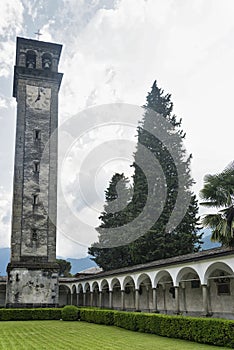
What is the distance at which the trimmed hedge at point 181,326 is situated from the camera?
1290cm

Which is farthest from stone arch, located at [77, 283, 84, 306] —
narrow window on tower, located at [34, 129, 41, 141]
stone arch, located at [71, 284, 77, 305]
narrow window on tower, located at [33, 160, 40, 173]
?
narrow window on tower, located at [34, 129, 41, 141]

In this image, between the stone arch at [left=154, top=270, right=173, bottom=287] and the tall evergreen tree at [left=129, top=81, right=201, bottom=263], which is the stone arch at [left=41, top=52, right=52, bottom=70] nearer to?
the tall evergreen tree at [left=129, top=81, right=201, bottom=263]

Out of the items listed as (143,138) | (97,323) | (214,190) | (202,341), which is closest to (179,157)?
(143,138)

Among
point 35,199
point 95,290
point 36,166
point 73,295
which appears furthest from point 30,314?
point 73,295

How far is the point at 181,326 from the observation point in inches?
599

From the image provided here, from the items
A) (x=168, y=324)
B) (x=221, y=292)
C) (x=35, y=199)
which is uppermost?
(x=35, y=199)

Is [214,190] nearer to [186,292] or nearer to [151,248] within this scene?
[186,292]

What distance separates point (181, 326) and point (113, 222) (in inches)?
1141

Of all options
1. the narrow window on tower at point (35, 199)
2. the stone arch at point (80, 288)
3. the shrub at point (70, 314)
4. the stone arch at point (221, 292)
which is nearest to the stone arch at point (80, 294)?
the stone arch at point (80, 288)

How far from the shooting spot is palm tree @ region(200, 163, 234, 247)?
15.5 m

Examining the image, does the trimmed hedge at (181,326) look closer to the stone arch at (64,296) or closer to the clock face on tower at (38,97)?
the clock face on tower at (38,97)

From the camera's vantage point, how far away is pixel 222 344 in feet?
42.4

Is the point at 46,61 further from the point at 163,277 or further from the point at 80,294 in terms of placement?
the point at 80,294

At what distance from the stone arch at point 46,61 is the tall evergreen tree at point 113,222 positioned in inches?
638
